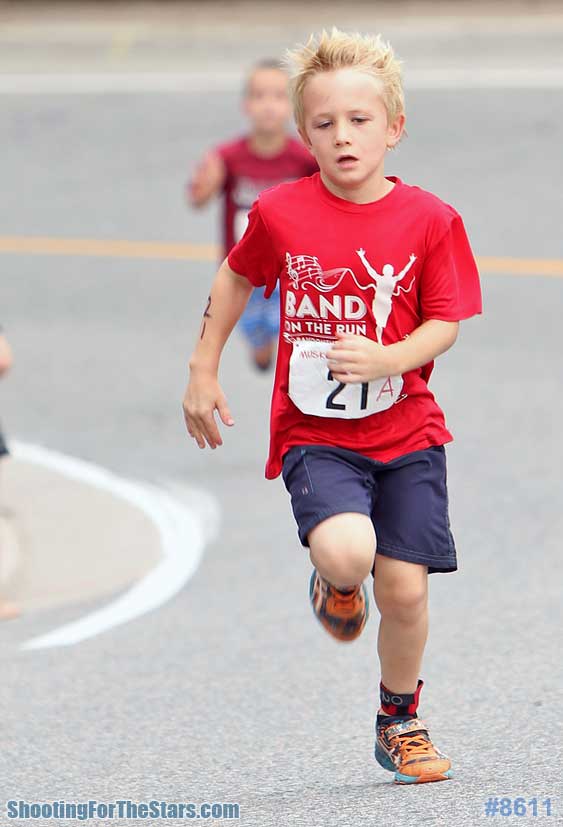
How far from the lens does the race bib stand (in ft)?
14.8

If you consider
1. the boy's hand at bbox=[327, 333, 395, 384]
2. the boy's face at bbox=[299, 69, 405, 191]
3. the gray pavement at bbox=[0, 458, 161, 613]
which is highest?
the boy's face at bbox=[299, 69, 405, 191]

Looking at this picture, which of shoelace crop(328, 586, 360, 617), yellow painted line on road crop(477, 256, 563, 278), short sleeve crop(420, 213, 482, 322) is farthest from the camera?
yellow painted line on road crop(477, 256, 563, 278)

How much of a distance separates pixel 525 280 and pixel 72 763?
871 cm

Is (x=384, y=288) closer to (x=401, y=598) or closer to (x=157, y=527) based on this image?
(x=401, y=598)

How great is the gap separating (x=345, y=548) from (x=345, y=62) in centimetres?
135

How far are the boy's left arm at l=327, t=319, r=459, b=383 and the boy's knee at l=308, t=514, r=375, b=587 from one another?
1.35 ft

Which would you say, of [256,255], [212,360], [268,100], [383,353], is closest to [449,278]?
[383,353]

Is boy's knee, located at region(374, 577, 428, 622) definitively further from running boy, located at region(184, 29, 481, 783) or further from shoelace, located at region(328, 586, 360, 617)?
shoelace, located at region(328, 586, 360, 617)

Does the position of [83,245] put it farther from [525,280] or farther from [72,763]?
[72,763]

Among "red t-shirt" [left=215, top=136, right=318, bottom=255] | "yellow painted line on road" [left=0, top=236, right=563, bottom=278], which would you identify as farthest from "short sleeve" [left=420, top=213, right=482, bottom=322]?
"yellow painted line on road" [left=0, top=236, right=563, bottom=278]

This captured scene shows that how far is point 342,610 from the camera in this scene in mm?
4598

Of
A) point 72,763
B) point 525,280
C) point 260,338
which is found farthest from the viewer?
point 525,280

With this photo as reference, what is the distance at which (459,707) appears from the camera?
19.3 feet

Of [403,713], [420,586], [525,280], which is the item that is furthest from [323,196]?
[525,280]
